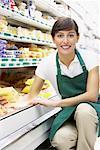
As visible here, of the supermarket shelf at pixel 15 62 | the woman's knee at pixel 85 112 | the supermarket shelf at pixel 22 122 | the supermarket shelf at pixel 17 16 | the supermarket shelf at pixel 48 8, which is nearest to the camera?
the supermarket shelf at pixel 22 122

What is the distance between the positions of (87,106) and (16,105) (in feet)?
1.79

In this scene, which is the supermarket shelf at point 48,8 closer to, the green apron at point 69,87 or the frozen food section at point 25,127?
the green apron at point 69,87

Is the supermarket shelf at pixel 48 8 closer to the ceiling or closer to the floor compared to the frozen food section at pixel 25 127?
closer to the ceiling

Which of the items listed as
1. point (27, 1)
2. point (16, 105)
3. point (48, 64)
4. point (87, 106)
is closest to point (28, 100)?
point (16, 105)

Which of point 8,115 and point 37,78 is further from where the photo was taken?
point 37,78

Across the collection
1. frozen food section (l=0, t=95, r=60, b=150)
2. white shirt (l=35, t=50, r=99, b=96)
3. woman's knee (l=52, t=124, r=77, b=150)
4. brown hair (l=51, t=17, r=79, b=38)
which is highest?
brown hair (l=51, t=17, r=79, b=38)

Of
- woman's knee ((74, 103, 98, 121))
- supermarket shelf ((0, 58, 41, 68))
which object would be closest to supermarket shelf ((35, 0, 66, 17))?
supermarket shelf ((0, 58, 41, 68))

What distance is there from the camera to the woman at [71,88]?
2.19 m

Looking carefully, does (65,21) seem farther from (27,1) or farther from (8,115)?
(27,1)

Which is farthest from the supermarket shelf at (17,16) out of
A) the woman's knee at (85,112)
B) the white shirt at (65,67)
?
the woman's knee at (85,112)

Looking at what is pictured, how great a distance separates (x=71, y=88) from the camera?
238cm

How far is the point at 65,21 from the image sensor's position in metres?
2.28

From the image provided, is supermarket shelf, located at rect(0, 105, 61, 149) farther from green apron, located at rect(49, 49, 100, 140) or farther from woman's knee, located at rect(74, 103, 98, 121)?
woman's knee, located at rect(74, 103, 98, 121)

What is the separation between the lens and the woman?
86.1 inches
